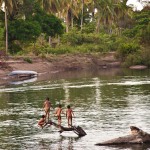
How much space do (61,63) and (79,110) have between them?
69.5 meters

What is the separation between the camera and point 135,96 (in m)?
67.1

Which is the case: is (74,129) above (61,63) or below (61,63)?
above

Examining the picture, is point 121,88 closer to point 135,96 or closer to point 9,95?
point 135,96

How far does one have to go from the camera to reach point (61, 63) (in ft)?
412

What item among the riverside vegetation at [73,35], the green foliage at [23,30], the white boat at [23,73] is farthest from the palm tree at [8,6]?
the white boat at [23,73]

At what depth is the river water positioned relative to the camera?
39750 mm

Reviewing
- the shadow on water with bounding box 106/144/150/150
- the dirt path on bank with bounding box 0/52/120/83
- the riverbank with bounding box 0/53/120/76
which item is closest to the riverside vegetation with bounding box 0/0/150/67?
the riverbank with bounding box 0/53/120/76

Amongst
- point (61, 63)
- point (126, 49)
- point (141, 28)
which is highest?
point (141, 28)

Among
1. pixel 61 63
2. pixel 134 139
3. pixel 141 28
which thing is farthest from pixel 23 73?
pixel 134 139

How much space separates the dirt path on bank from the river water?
66.0 feet

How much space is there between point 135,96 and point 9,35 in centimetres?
5781

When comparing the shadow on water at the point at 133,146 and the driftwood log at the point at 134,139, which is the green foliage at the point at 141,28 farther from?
the shadow on water at the point at 133,146

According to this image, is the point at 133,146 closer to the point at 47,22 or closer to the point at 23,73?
the point at 23,73

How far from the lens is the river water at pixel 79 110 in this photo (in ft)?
130
